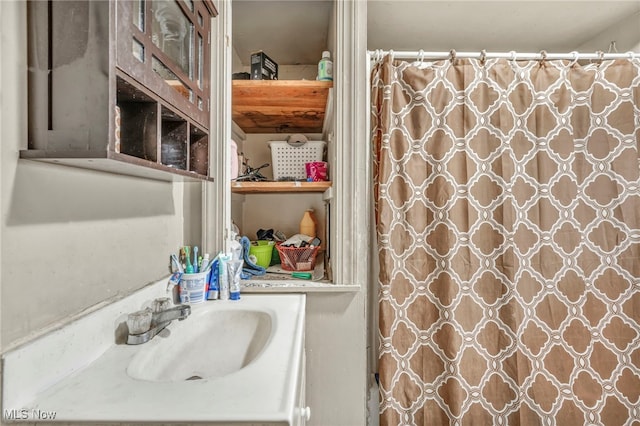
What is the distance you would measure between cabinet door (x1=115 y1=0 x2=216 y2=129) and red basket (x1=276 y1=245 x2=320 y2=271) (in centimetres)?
75

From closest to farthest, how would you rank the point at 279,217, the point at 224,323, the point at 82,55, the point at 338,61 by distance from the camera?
the point at 82,55 < the point at 224,323 < the point at 338,61 < the point at 279,217

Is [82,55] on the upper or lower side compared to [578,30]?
lower

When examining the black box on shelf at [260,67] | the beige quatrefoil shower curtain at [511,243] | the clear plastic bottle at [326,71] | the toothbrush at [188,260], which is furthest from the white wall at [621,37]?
the toothbrush at [188,260]

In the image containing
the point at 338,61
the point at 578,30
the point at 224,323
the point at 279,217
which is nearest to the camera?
the point at 224,323

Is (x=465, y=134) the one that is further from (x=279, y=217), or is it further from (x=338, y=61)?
(x=279, y=217)

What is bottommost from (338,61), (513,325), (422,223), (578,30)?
(513,325)

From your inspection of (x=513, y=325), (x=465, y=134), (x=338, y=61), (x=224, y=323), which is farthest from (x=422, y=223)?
(x=224, y=323)

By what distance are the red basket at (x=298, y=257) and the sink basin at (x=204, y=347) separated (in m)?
0.47

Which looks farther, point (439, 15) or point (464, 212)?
point (439, 15)

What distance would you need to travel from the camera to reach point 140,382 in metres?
0.62

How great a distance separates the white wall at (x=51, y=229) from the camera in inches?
21.2

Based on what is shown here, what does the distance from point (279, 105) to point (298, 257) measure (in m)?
0.77

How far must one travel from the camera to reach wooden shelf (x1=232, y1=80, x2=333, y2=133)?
1341 millimetres

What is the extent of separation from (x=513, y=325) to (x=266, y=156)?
1.61 meters
